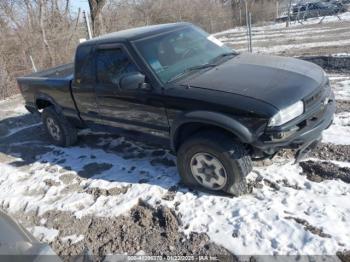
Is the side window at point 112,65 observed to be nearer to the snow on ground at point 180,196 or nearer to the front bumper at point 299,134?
the snow on ground at point 180,196

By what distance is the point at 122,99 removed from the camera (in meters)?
4.60

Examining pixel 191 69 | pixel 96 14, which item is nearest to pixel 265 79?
pixel 191 69

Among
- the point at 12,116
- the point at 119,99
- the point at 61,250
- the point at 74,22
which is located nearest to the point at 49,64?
the point at 74,22

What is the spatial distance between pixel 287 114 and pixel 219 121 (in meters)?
0.67

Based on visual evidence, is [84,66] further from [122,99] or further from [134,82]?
[134,82]

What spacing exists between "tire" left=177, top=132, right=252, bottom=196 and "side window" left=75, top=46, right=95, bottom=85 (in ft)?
6.45

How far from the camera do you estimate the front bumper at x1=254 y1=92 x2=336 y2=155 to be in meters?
3.40

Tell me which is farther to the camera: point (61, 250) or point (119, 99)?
point (119, 99)

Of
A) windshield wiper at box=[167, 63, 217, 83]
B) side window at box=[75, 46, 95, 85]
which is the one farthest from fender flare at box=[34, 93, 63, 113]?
windshield wiper at box=[167, 63, 217, 83]

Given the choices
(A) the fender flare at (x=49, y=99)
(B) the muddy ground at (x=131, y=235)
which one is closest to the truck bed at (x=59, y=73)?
(A) the fender flare at (x=49, y=99)

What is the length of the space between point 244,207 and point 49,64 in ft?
43.6

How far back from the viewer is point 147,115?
441 cm

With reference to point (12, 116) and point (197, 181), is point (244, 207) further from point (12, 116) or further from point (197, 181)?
point (12, 116)

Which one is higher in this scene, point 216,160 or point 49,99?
point 49,99
